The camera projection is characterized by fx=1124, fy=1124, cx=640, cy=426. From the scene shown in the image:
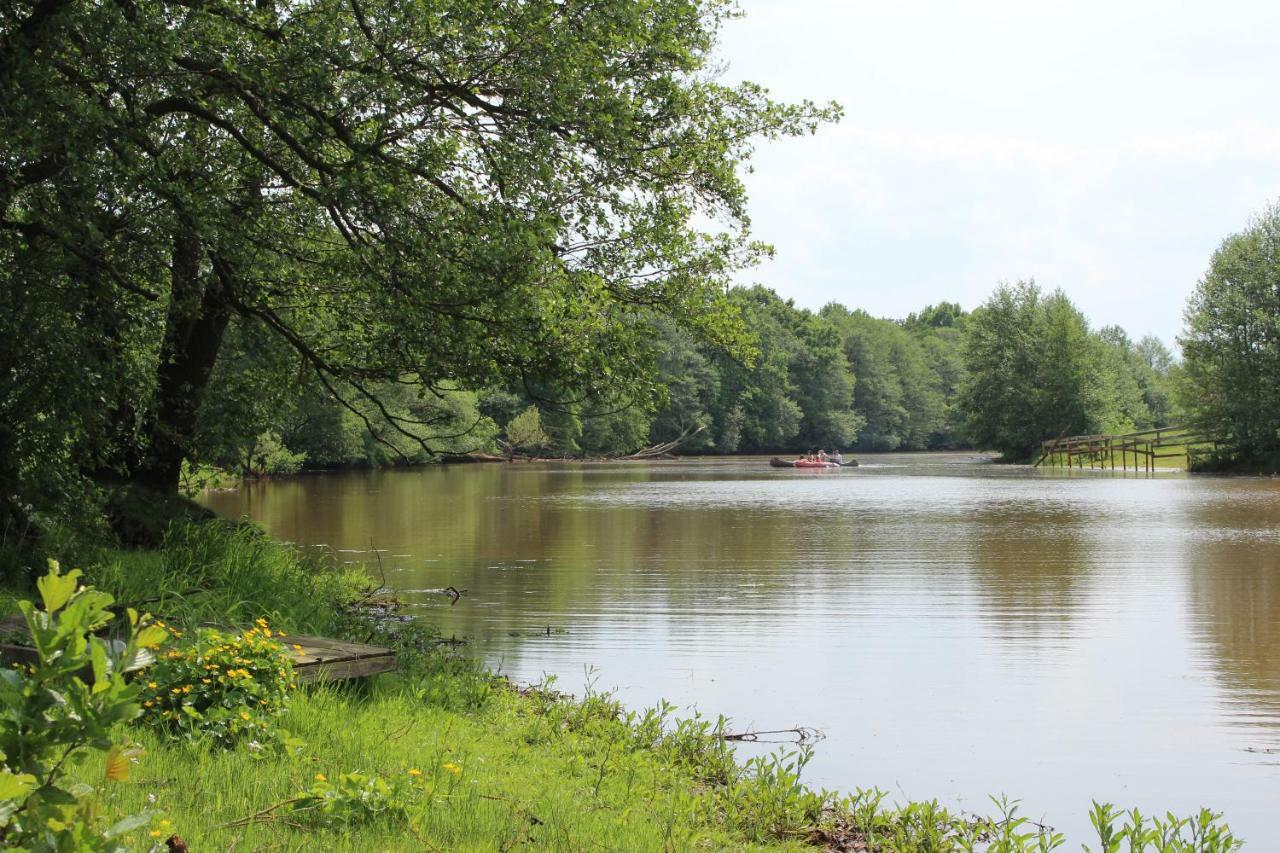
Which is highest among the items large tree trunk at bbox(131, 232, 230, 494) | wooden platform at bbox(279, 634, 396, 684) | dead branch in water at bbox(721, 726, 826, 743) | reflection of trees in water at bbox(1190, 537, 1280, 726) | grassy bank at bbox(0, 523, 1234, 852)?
large tree trunk at bbox(131, 232, 230, 494)

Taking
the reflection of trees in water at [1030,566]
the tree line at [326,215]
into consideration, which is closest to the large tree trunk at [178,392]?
the tree line at [326,215]

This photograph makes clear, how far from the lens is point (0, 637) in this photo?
5.78 meters

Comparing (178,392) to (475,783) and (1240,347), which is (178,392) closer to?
(475,783)

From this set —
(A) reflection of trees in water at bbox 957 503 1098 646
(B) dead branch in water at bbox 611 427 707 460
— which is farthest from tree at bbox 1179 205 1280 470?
(B) dead branch in water at bbox 611 427 707 460

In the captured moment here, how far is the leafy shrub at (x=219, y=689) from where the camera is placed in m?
5.10

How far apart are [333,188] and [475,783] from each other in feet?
18.1

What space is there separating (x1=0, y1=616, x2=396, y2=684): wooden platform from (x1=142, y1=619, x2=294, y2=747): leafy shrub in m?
0.46

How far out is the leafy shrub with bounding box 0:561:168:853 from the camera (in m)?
1.96

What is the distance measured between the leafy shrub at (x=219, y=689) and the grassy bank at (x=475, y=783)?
32 mm

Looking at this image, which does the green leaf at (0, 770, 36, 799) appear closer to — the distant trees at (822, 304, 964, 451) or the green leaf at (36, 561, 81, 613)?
the green leaf at (36, 561, 81, 613)

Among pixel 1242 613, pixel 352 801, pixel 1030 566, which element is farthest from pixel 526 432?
pixel 352 801

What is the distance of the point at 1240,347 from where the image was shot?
5372 cm

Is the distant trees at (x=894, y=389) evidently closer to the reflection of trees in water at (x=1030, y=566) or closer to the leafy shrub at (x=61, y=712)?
the reflection of trees in water at (x=1030, y=566)

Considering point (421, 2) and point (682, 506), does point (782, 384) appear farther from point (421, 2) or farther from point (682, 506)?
point (421, 2)
